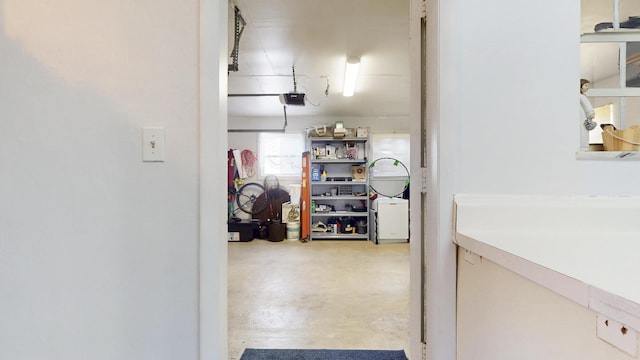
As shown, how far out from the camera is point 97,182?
3.56ft

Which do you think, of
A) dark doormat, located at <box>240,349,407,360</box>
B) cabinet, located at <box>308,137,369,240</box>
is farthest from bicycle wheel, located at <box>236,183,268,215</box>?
dark doormat, located at <box>240,349,407,360</box>

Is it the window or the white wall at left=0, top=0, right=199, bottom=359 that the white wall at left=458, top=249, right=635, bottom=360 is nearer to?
the white wall at left=0, top=0, right=199, bottom=359

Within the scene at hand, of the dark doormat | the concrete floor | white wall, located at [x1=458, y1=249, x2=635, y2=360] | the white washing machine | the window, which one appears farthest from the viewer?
the window

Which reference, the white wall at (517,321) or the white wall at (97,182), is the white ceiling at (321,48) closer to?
the white wall at (97,182)

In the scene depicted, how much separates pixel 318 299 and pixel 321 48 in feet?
7.91

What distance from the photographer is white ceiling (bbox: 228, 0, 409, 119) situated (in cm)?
229

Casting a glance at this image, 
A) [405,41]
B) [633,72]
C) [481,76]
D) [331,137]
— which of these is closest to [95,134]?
[481,76]

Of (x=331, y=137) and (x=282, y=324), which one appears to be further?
(x=331, y=137)

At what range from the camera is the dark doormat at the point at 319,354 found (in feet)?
6.11

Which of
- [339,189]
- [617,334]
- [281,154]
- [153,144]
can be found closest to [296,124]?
[281,154]

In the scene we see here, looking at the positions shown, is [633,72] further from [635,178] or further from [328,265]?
[328,265]

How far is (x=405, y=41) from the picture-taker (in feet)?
9.12

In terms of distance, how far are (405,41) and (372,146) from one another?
335cm

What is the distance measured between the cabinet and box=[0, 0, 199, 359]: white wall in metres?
4.72
